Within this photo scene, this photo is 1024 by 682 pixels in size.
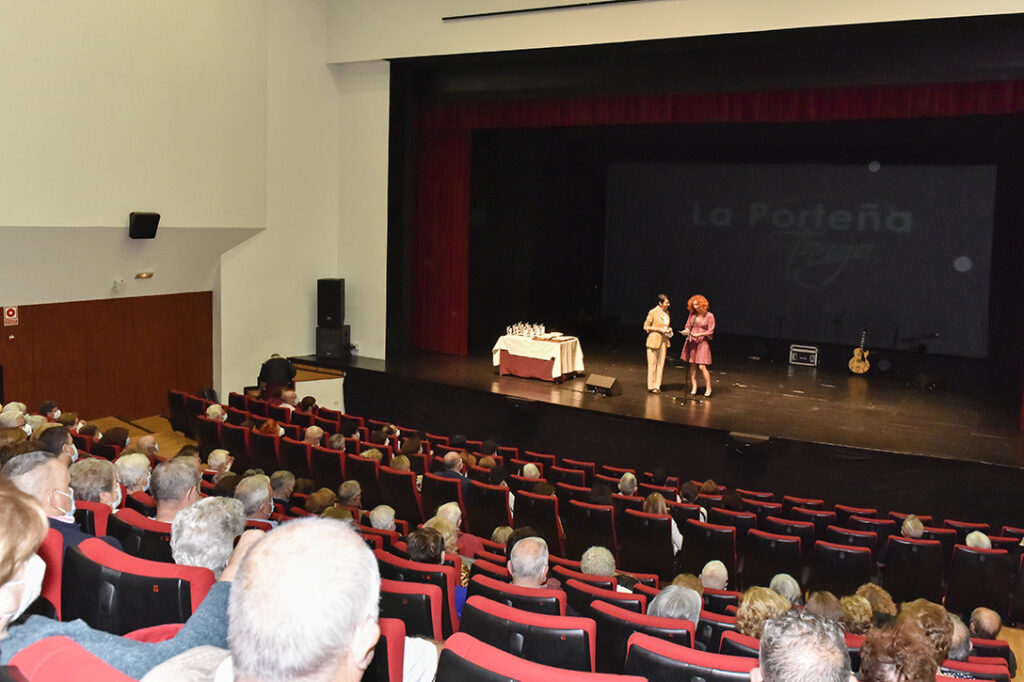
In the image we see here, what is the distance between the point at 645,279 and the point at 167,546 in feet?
50.4

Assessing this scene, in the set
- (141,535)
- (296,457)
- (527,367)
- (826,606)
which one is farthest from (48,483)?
(527,367)

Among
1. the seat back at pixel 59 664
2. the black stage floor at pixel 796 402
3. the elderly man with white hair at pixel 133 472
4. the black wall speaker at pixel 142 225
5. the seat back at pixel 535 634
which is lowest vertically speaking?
the black stage floor at pixel 796 402

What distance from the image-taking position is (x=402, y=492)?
689 centimetres

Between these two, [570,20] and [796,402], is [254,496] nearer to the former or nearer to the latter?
[796,402]

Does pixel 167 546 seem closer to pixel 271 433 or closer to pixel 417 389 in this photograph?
pixel 271 433

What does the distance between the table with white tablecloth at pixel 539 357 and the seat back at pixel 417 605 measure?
9.28m

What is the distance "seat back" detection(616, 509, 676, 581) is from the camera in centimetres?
641

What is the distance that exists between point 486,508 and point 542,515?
1.43 feet

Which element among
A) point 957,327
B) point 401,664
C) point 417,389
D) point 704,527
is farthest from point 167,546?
point 957,327

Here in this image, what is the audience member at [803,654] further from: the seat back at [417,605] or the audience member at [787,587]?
the audience member at [787,587]

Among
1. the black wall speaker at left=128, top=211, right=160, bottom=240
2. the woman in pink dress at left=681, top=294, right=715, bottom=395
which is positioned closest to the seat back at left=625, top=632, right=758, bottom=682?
the woman in pink dress at left=681, top=294, right=715, bottom=395

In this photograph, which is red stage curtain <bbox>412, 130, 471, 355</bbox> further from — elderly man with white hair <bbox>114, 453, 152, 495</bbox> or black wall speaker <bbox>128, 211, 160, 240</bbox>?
elderly man with white hair <bbox>114, 453, 152, 495</bbox>

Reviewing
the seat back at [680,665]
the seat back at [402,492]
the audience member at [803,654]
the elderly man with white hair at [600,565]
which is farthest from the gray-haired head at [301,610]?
the seat back at [402,492]

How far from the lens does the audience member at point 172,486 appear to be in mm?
4008
